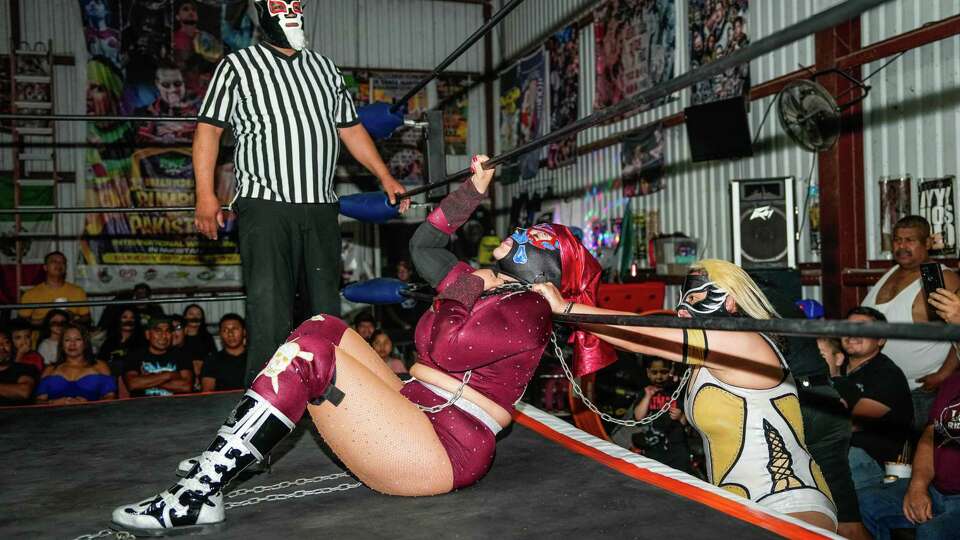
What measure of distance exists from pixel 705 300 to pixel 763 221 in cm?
305

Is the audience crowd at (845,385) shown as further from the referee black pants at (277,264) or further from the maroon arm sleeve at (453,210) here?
the referee black pants at (277,264)

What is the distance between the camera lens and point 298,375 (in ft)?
5.04

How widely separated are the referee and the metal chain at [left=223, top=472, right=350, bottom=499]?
0.45 metres

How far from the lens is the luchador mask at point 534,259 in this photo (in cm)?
192

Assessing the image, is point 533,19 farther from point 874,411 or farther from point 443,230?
point 443,230

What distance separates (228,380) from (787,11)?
4.29 m

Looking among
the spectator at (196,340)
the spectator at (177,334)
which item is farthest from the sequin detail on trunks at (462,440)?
the spectator at (177,334)

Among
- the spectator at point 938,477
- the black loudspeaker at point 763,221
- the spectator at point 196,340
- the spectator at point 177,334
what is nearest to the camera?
the spectator at point 938,477

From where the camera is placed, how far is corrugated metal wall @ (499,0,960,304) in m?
3.99

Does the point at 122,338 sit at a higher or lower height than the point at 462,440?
lower

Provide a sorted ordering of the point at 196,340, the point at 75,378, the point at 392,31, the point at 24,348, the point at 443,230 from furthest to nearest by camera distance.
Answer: the point at 392,31
the point at 196,340
the point at 24,348
the point at 75,378
the point at 443,230

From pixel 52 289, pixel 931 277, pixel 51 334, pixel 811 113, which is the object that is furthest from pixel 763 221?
pixel 52 289

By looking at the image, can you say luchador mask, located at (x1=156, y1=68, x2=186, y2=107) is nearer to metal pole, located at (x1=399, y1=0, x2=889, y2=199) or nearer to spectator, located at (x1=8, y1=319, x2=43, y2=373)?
spectator, located at (x1=8, y1=319, x2=43, y2=373)

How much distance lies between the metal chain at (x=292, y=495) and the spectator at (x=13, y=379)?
3.49m
